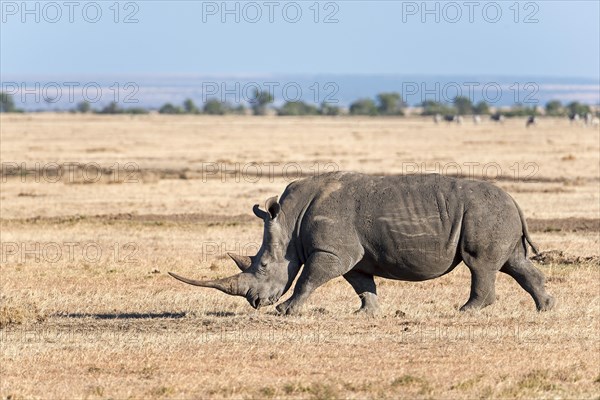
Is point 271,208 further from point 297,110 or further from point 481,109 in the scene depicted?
point 481,109

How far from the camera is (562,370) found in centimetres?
1150

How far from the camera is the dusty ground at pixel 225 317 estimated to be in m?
11.1

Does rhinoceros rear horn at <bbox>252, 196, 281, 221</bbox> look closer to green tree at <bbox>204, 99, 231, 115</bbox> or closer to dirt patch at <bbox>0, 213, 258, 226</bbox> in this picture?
dirt patch at <bbox>0, 213, 258, 226</bbox>

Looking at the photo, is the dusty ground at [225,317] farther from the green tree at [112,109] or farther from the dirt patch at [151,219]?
the green tree at [112,109]

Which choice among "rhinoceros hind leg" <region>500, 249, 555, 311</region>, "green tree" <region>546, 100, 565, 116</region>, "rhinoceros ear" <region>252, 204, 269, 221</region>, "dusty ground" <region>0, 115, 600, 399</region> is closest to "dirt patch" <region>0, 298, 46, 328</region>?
"dusty ground" <region>0, 115, 600, 399</region>

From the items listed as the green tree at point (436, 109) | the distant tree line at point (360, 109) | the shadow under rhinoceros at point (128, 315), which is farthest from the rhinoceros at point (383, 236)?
the green tree at point (436, 109)

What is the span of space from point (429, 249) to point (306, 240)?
1413 millimetres

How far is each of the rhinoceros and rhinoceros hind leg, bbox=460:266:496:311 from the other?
0.01 meters

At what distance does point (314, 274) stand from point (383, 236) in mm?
901

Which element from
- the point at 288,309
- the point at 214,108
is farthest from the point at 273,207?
the point at 214,108

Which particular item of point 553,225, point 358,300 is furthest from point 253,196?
point 358,300

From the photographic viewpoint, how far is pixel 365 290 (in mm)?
15273

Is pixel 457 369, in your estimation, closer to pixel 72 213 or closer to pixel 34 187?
pixel 72 213

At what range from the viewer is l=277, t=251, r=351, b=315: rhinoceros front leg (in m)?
14.6
